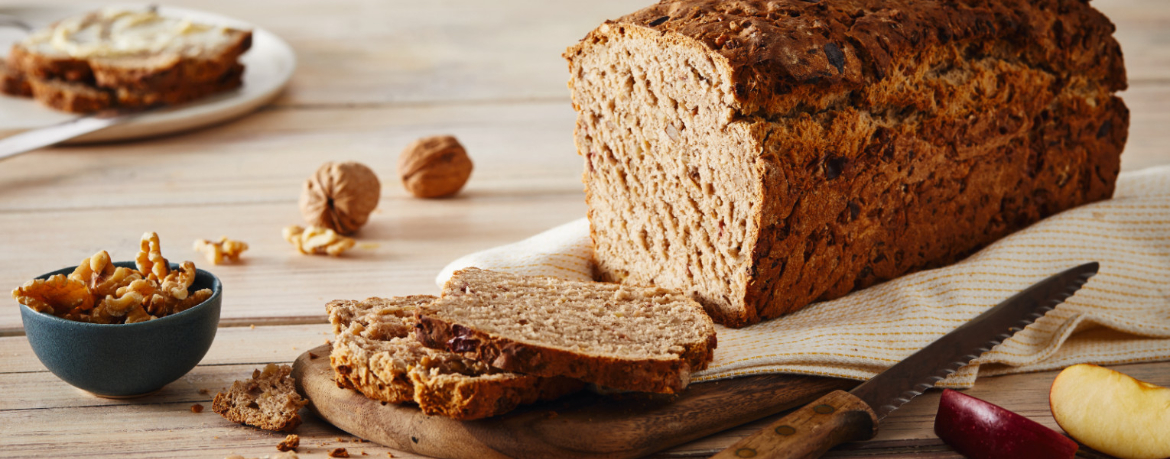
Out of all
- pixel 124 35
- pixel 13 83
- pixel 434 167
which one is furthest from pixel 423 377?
pixel 13 83

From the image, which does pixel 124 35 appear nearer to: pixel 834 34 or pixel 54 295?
pixel 54 295

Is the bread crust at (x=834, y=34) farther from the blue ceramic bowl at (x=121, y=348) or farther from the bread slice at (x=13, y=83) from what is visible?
the bread slice at (x=13, y=83)

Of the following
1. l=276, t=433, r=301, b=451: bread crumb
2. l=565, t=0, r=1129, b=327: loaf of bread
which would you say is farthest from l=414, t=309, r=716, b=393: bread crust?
l=565, t=0, r=1129, b=327: loaf of bread

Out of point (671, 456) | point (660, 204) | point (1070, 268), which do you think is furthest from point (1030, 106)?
point (671, 456)

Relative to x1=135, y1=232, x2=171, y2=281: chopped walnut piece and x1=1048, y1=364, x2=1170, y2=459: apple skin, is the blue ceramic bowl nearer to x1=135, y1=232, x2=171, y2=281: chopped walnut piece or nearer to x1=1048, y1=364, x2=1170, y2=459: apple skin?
x1=135, y1=232, x2=171, y2=281: chopped walnut piece

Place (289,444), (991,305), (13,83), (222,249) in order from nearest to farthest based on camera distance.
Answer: (289,444) → (991,305) → (222,249) → (13,83)

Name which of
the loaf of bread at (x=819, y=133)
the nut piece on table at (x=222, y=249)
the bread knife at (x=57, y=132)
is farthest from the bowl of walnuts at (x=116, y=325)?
the bread knife at (x=57, y=132)

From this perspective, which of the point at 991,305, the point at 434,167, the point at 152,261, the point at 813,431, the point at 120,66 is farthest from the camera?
the point at 120,66
